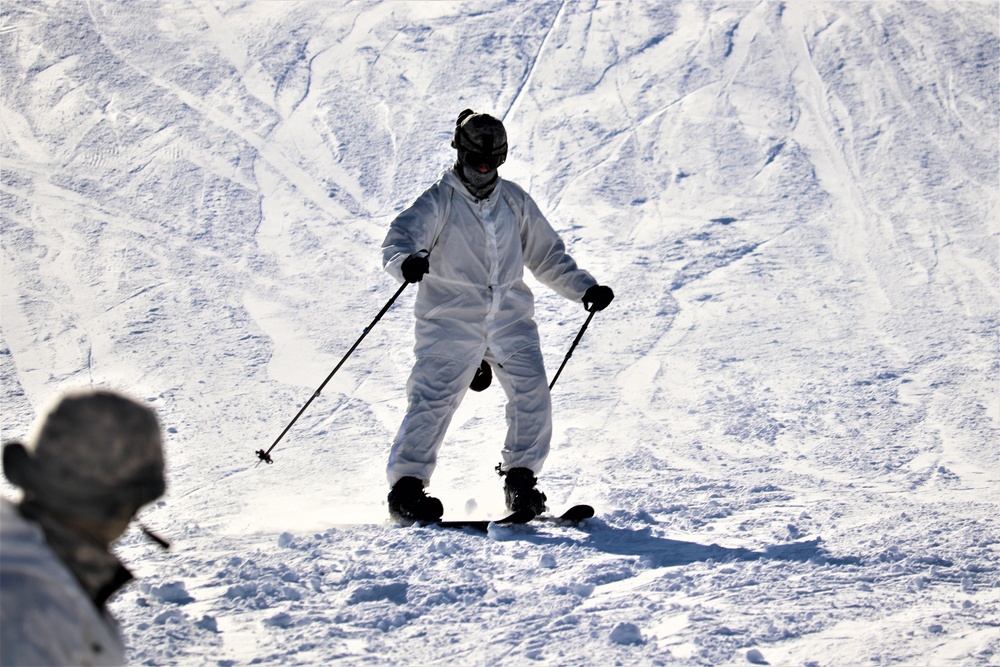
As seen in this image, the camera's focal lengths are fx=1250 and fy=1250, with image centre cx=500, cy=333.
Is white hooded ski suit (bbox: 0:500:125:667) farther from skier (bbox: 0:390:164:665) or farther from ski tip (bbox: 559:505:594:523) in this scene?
ski tip (bbox: 559:505:594:523)

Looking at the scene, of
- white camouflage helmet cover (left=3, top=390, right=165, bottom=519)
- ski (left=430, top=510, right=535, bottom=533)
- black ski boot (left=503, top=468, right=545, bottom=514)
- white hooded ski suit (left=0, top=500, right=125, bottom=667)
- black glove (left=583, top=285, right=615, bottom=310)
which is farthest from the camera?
black glove (left=583, top=285, right=615, bottom=310)

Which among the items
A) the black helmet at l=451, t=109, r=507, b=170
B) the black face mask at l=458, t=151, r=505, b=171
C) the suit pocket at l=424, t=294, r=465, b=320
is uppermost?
the black helmet at l=451, t=109, r=507, b=170

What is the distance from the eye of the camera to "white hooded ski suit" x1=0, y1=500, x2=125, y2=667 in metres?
1.25

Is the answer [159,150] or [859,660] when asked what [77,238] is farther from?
[859,660]

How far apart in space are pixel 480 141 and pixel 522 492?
137cm

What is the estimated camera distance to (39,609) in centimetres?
Answer: 127

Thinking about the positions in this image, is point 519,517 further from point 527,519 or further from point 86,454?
point 86,454

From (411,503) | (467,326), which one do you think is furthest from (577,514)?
(467,326)

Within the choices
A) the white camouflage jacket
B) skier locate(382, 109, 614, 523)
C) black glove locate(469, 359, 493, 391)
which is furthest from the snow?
the white camouflage jacket

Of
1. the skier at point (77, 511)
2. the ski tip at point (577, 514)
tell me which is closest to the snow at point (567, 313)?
the ski tip at point (577, 514)

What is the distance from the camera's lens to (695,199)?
9.92 meters

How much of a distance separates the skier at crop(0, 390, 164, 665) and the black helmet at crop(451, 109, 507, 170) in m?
3.43

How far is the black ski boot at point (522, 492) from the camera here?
16.1 ft

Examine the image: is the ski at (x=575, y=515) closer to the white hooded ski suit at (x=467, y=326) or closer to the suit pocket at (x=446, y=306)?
the white hooded ski suit at (x=467, y=326)
